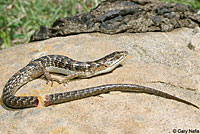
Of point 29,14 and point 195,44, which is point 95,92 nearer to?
point 195,44

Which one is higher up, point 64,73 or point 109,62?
point 109,62

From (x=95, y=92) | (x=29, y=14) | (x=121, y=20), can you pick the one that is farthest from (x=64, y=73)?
(x=29, y=14)

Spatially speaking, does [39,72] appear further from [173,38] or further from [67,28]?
[173,38]

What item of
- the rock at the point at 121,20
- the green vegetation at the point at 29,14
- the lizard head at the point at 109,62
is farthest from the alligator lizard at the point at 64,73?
the green vegetation at the point at 29,14

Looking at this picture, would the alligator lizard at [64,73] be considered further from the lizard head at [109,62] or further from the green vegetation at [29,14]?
the green vegetation at [29,14]

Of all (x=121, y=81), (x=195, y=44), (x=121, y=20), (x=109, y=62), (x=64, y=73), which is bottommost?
(x=64, y=73)

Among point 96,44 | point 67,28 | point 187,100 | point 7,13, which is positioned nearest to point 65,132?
point 187,100
